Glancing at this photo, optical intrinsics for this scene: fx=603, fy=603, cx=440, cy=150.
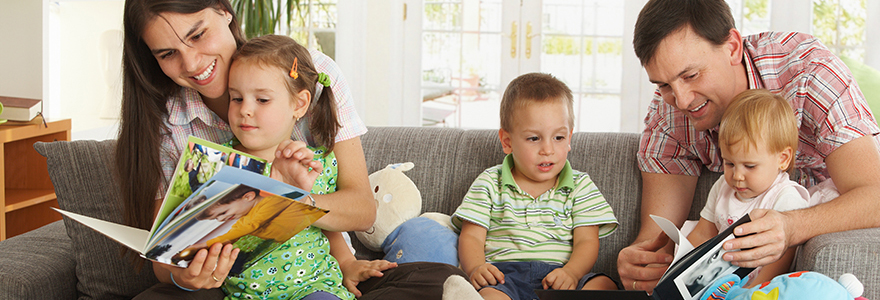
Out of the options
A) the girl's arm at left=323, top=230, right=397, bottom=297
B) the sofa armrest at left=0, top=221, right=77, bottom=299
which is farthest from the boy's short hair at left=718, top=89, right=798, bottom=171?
the sofa armrest at left=0, top=221, right=77, bottom=299

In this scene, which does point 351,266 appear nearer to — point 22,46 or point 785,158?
point 785,158

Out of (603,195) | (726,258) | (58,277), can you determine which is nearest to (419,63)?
(603,195)

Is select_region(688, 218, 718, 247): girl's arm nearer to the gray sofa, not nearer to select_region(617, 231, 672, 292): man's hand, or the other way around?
select_region(617, 231, 672, 292): man's hand

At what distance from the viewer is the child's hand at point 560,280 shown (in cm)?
140

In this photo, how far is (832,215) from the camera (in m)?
1.18

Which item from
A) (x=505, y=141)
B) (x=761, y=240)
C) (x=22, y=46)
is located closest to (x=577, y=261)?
(x=505, y=141)

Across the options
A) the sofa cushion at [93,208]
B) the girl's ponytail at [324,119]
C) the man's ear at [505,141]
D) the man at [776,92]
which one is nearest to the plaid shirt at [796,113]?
the man at [776,92]

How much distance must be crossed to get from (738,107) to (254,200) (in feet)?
3.23

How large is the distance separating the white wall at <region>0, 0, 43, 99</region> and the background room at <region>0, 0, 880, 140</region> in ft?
2.41

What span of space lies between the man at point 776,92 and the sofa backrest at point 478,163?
8.0 inches

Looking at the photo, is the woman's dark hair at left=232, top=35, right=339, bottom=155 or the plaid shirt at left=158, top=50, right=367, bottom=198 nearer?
the woman's dark hair at left=232, top=35, right=339, bottom=155

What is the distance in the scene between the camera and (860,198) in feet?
3.89

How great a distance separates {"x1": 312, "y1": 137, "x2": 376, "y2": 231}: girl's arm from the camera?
1287mm

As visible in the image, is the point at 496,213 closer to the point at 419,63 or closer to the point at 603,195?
the point at 603,195
